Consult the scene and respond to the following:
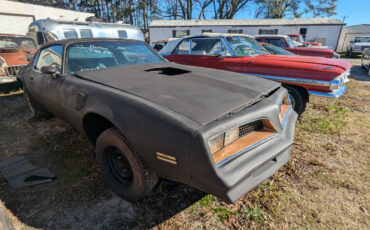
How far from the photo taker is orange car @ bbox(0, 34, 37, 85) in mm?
5517

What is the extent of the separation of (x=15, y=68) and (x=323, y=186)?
7.64 meters

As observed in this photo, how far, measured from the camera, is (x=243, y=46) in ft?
15.3

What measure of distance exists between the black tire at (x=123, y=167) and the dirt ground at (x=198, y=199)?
15cm

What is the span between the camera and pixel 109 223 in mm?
1755

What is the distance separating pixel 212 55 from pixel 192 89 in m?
2.98

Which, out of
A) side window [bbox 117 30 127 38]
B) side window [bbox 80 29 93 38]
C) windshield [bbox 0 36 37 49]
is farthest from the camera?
side window [bbox 117 30 127 38]

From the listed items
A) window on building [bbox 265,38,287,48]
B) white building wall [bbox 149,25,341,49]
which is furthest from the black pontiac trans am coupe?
white building wall [bbox 149,25,341,49]

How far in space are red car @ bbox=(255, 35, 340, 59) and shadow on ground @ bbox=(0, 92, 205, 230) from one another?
26.6ft

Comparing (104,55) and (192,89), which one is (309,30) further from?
(192,89)

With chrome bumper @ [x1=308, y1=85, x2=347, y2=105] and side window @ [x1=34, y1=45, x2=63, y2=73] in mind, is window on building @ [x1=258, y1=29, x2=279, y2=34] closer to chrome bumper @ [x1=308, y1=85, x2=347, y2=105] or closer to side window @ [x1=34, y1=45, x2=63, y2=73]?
chrome bumper @ [x1=308, y1=85, x2=347, y2=105]

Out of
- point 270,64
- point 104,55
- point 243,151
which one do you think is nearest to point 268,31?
point 270,64


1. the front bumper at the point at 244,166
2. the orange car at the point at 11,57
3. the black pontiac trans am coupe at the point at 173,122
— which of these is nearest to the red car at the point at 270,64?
the black pontiac trans am coupe at the point at 173,122

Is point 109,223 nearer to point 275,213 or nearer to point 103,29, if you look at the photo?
point 275,213

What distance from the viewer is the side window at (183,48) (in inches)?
198
